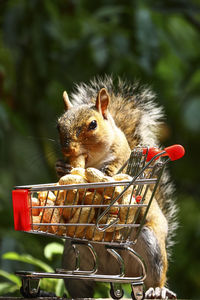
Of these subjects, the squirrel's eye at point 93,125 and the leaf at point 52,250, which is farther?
the leaf at point 52,250

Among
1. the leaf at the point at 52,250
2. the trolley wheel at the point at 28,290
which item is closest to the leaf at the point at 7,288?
the leaf at the point at 52,250

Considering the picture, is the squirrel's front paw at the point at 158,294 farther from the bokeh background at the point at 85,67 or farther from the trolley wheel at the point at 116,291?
the bokeh background at the point at 85,67

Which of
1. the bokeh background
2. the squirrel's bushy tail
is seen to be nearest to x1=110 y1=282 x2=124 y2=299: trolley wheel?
the squirrel's bushy tail

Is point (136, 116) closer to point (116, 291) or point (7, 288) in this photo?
point (116, 291)

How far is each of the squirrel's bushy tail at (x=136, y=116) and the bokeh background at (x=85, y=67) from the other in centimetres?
103

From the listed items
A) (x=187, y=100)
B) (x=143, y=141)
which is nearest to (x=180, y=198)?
(x=187, y=100)

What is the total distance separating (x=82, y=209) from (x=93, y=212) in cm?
4

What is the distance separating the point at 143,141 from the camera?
7.84 feet

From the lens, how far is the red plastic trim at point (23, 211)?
1.74m

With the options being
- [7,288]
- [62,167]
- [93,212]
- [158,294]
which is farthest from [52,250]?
[93,212]

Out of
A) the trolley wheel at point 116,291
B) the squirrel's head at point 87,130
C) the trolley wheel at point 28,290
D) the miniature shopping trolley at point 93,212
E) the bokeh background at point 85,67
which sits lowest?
the trolley wheel at point 116,291

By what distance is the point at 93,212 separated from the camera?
1.79m

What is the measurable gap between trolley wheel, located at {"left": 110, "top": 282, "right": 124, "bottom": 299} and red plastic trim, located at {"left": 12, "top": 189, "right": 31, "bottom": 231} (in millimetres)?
354

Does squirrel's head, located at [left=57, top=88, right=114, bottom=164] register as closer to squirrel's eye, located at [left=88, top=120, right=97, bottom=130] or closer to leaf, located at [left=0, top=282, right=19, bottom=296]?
squirrel's eye, located at [left=88, top=120, right=97, bottom=130]
